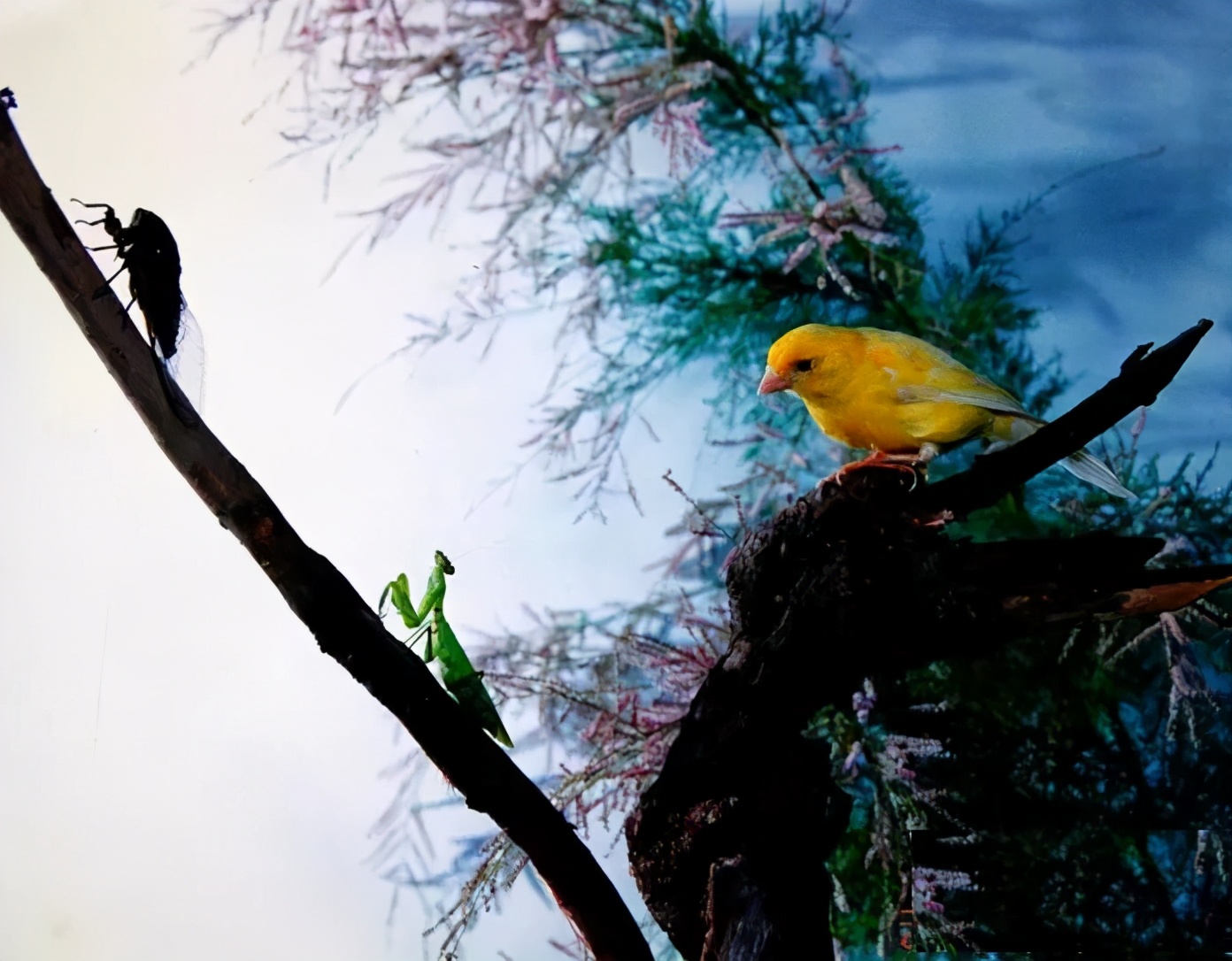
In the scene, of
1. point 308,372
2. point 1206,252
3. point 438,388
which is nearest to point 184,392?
point 308,372

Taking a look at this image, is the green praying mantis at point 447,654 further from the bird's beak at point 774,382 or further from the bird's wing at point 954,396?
the bird's wing at point 954,396

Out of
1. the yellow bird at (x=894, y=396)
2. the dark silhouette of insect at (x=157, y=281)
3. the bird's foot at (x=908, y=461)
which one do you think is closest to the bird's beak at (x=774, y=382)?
the yellow bird at (x=894, y=396)

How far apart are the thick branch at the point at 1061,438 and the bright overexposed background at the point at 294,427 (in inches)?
8.3

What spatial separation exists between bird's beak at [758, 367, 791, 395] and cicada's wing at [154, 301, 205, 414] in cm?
82

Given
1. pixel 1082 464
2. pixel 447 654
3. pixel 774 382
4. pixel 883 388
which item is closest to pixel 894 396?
pixel 883 388

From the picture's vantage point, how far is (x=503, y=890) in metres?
1.46

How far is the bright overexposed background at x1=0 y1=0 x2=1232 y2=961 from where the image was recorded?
4.54ft

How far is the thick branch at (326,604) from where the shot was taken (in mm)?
1229

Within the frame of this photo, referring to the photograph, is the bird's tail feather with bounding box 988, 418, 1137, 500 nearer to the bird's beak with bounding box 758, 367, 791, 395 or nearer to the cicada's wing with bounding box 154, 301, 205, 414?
the bird's beak with bounding box 758, 367, 791, 395

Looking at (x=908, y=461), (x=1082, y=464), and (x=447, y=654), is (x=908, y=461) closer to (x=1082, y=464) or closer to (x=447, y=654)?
(x=1082, y=464)

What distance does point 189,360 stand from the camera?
4.96 ft

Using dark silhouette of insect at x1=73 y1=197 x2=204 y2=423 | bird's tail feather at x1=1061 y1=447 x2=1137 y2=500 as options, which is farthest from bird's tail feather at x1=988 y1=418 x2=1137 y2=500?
dark silhouette of insect at x1=73 y1=197 x2=204 y2=423

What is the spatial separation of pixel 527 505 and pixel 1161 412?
35.4 inches

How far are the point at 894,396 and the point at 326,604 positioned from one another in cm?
73
